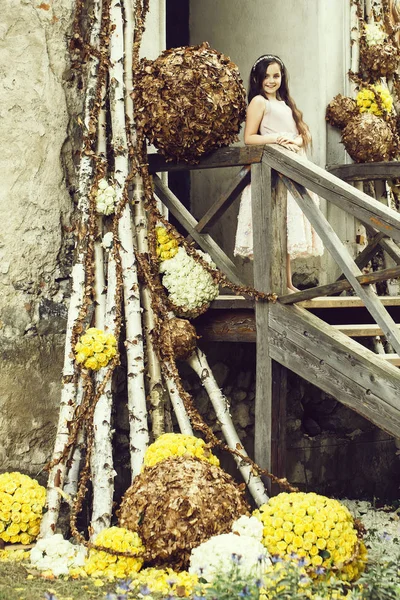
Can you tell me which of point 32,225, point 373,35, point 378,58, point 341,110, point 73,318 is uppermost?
point 373,35

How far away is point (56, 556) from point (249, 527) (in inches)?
35.6

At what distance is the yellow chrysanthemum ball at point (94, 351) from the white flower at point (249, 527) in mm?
1130

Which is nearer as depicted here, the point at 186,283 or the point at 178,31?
the point at 186,283

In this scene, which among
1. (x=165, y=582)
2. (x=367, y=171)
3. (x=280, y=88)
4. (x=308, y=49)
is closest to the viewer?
(x=165, y=582)

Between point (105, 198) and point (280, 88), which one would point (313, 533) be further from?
point (280, 88)

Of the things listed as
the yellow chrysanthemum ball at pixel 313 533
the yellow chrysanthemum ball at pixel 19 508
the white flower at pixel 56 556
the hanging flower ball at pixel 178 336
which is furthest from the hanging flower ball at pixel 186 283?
the white flower at pixel 56 556

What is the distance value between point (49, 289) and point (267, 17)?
267 cm

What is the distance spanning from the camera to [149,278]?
201 inches

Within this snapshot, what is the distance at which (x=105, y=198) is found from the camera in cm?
507

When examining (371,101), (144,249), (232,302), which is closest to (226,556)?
(232,302)

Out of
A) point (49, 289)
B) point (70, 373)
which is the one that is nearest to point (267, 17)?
point (49, 289)

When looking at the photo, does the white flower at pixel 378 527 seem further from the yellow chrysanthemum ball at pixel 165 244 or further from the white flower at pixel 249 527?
the yellow chrysanthemum ball at pixel 165 244

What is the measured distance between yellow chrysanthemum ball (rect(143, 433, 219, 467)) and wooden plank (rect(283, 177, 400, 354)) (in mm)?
1082

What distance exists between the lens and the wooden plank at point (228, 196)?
5.06 m
